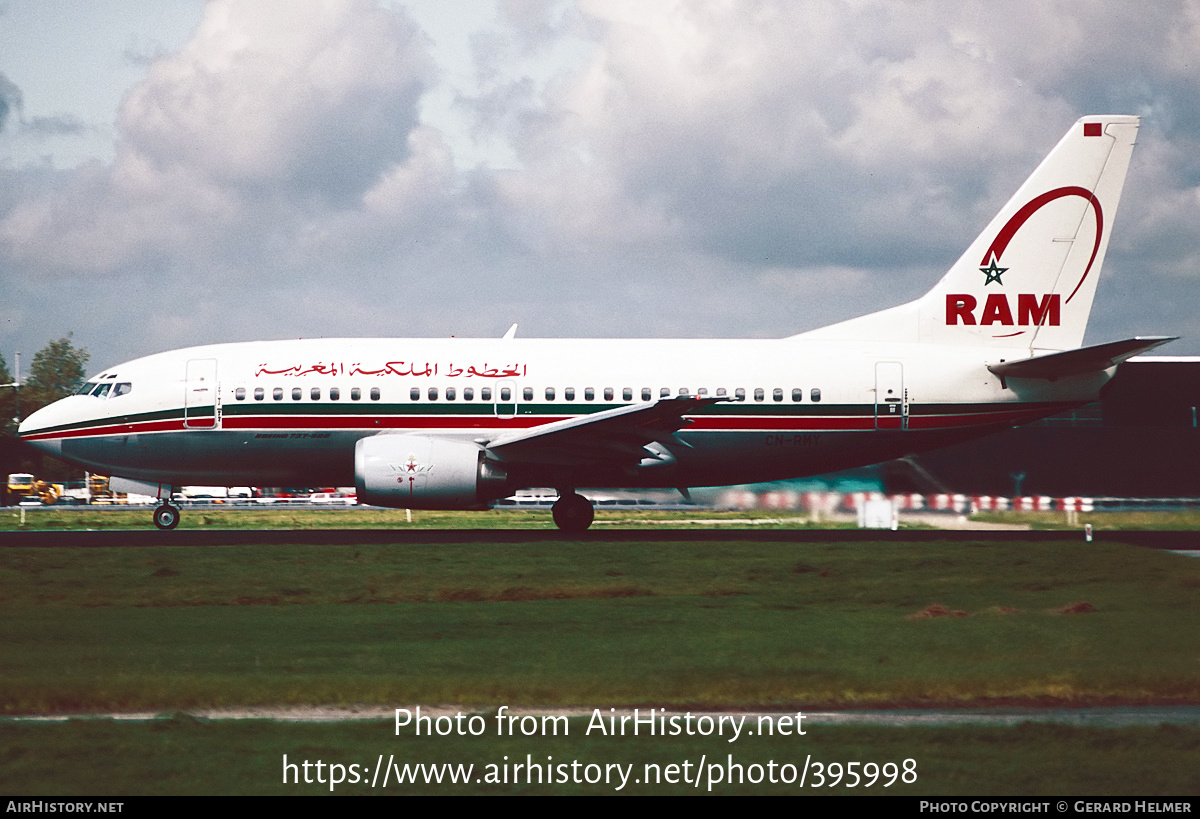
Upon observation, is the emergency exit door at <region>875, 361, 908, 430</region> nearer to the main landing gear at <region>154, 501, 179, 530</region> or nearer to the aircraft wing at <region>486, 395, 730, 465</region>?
the aircraft wing at <region>486, 395, 730, 465</region>

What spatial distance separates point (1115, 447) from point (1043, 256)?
58.0ft

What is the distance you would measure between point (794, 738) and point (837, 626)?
4.92 meters

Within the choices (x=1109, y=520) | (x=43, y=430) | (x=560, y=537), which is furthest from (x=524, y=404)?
(x=1109, y=520)

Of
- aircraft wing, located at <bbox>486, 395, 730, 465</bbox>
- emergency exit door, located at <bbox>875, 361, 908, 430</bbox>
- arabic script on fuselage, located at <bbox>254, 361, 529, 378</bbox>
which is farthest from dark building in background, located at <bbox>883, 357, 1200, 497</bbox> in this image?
arabic script on fuselage, located at <bbox>254, 361, 529, 378</bbox>

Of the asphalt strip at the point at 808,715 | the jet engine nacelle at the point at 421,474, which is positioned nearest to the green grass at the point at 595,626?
the asphalt strip at the point at 808,715

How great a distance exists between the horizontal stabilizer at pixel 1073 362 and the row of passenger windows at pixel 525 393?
417 centimetres

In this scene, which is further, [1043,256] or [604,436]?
[1043,256]

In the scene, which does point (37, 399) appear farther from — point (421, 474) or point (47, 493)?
point (421, 474)

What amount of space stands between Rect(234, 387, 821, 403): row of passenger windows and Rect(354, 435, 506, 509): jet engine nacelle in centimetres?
143

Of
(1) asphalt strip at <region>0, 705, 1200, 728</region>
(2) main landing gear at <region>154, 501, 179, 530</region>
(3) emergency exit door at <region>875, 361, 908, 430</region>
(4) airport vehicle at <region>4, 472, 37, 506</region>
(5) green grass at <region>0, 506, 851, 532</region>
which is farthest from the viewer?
(4) airport vehicle at <region>4, 472, 37, 506</region>

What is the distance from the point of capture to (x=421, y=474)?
23.1 metres

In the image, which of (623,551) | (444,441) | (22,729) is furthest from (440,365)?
(22,729)

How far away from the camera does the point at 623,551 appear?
63.7 ft

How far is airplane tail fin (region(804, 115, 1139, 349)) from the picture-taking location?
1040 inches
